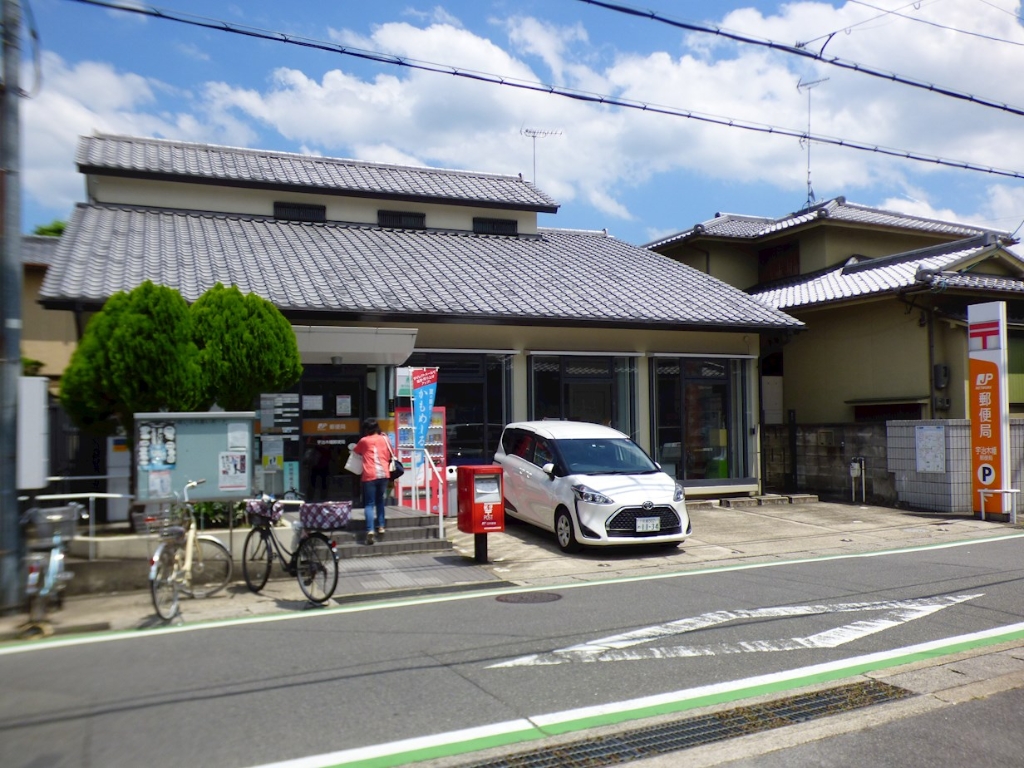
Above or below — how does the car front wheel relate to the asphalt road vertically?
above

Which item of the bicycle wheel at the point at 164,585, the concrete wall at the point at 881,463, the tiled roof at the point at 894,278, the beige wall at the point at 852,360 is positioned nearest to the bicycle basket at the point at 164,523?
the bicycle wheel at the point at 164,585

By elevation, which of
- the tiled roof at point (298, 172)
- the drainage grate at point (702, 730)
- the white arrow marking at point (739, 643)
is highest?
the tiled roof at point (298, 172)

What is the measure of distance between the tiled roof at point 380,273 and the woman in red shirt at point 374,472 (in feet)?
9.75

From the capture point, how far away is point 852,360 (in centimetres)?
2016

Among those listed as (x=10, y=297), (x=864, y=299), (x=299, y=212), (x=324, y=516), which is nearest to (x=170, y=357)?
(x=10, y=297)

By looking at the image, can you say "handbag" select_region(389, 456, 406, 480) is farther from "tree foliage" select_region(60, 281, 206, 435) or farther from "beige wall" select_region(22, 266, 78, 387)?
"beige wall" select_region(22, 266, 78, 387)

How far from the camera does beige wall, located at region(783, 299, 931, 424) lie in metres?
18.6

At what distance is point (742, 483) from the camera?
58.2ft

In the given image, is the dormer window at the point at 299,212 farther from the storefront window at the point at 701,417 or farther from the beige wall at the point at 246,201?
the storefront window at the point at 701,417

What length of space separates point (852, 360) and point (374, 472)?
13.3m

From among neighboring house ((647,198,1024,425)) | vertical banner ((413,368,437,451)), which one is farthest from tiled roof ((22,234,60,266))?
neighboring house ((647,198,1024,425))

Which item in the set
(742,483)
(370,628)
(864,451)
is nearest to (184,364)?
(370,628)

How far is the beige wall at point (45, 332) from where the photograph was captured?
62.3 feet

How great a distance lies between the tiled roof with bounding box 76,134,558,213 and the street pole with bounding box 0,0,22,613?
29.8 ft
